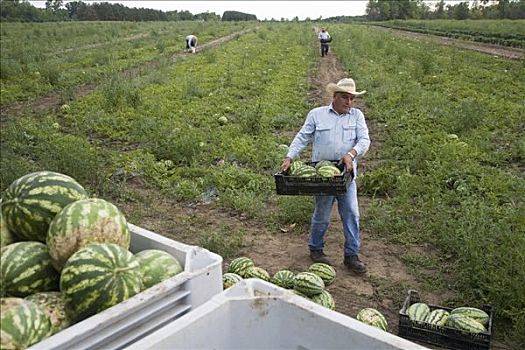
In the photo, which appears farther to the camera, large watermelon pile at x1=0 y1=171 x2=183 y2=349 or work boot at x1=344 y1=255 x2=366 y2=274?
work boot at x1=344 y1=255 x2=366 y2=274

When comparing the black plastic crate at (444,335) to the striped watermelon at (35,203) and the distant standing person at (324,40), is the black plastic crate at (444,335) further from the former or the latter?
the distant standing person at (324,40)

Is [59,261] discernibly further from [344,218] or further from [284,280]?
[344,218]

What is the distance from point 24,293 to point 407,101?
11.7 m

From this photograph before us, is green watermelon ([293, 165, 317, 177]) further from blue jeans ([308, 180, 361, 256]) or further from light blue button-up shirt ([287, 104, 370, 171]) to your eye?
blue jeans ([308, 180, 361, 256])

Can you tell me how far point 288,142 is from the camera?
9766 mm

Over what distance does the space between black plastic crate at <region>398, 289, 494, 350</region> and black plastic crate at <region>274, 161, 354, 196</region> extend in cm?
129

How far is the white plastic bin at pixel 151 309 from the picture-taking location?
1840 mm

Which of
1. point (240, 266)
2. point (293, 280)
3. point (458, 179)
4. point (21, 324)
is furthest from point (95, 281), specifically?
point (458, 179)

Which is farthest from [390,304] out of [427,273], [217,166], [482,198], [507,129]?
[507,129]

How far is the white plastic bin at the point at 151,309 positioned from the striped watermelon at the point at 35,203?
53cm

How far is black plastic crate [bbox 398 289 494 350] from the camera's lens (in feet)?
12.0

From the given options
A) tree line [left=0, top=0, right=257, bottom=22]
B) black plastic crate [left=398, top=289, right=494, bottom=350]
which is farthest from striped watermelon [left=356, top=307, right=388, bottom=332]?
Answer: tree line [left=0, top=0, right=257, bottom=22]

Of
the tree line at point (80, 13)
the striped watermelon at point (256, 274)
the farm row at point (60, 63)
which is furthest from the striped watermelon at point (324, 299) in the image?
the tree line at point (80, 13)

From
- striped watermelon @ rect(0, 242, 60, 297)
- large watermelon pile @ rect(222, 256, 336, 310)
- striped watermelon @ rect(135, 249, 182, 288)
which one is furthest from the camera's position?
large watermelon pile @ rect(222, 256, 336, 310)
